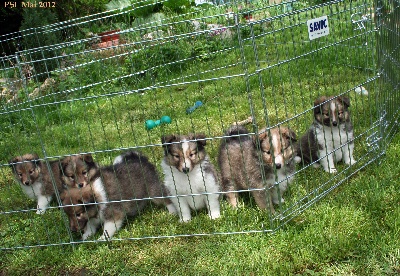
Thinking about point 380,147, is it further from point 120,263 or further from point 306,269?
point 120,263

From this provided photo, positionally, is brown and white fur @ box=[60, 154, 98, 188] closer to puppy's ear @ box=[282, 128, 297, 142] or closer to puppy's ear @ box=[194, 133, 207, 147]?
puppy's ear @ box=[194, 133, 207, 147]

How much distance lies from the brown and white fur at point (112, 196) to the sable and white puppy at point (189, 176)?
22 cm

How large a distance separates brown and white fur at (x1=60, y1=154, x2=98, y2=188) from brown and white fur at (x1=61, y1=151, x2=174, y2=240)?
0.29 feet

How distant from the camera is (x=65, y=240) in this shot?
4766mm

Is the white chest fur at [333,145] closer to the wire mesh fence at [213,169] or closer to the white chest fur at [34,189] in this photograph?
the wire mesh fence at [213,169]

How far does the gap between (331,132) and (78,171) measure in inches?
106

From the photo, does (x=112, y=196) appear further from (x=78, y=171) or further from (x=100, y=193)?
(x=78, y=171)

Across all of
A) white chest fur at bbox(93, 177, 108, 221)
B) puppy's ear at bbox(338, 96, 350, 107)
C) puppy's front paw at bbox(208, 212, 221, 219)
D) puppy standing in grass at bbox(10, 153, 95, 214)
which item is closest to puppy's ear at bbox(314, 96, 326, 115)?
puppy's ear at bbox(338, 96, 350, 107)

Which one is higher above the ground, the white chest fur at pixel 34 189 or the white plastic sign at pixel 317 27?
the white plastic sign at pixel 317 27

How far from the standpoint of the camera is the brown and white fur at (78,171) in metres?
5.05

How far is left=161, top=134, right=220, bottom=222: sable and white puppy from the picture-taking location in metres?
4.64

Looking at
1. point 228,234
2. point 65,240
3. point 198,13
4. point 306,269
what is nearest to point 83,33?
point 198,13

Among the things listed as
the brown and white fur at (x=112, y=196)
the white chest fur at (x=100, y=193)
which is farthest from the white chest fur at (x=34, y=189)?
the white chest fur at (x=100, y=193)

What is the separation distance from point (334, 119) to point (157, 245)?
7.61 ft
